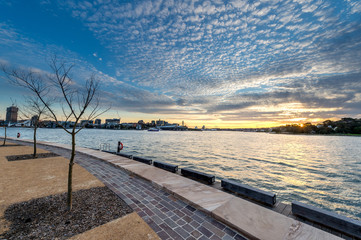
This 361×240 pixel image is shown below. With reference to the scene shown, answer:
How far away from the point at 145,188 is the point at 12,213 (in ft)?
14.2

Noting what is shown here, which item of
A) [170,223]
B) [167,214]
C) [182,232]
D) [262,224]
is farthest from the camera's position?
[167,214]

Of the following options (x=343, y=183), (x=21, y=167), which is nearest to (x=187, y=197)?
(x=21, y=167)

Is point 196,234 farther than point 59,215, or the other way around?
point 59,215

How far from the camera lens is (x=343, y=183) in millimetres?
13109

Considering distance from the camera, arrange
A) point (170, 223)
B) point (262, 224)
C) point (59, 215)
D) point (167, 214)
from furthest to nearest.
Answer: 1. point (167, 214)
2. point (59, 215)
3. point (170, 223)
4. point (262, 224)

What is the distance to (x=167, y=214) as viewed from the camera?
4.70 metres

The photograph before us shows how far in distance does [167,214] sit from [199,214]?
1050mm

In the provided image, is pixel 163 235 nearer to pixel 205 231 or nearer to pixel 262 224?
pixel 205 231

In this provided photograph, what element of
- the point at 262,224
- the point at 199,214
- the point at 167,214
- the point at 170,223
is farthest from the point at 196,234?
the point at 262,224

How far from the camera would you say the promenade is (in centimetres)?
382

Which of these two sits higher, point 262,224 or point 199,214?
point 262,224

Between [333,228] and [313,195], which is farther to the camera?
[313,195]

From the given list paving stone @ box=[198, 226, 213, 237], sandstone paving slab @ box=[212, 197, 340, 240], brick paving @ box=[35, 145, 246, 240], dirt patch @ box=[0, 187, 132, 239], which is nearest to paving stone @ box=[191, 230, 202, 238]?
brick paving @ box=[35, 145, 246, 240]

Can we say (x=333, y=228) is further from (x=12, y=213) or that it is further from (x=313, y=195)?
(x=12, y=213)
